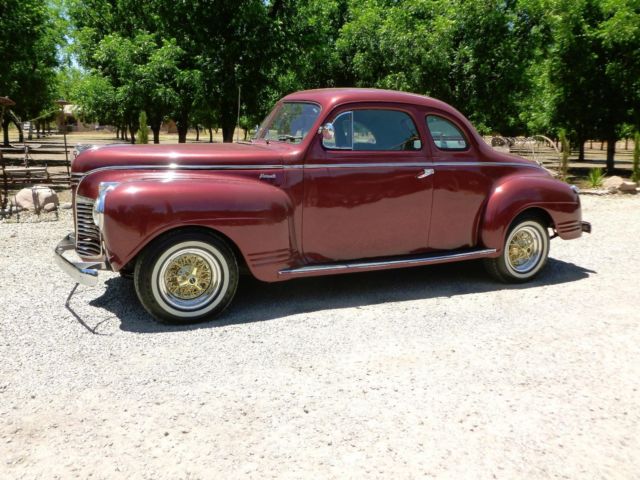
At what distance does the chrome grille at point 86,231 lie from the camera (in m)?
4.54

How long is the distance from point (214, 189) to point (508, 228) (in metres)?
3.05

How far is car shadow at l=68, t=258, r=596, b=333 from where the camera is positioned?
4.70 metres

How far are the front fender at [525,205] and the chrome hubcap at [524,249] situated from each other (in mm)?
232

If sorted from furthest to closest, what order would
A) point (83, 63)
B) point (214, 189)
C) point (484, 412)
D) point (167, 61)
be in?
point (83, 63), point (167, 61), point (214, 189), point (484, 412)

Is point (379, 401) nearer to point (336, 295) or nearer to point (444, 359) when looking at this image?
point (444, 359)

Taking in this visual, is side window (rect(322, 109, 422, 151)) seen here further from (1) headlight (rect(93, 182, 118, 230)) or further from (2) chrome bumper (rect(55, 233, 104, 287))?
(2) chrome bumper (rect(55, 233, 104, 287))

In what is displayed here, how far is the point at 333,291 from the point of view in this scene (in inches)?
216

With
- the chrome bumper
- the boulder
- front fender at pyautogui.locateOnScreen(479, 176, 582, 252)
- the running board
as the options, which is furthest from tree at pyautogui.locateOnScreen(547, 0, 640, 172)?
the chrome bumper

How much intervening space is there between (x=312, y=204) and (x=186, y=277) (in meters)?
1.23

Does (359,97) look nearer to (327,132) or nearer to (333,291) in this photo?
(327,132)

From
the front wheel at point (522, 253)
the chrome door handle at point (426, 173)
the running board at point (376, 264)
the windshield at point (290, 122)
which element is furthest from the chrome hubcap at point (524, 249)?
the windshield at point (290, 122)

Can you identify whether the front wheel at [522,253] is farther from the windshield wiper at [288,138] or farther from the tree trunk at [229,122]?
the tree trunk at [229,122]

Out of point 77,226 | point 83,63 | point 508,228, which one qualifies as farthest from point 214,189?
point 83,63

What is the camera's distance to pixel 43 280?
564cm
